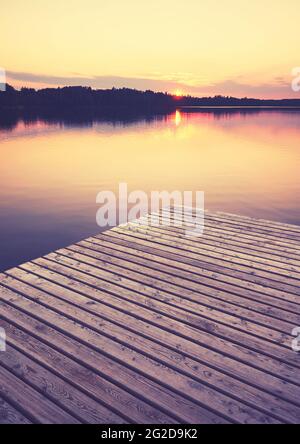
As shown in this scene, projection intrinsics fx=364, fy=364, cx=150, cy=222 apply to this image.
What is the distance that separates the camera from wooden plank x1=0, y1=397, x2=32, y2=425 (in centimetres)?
286

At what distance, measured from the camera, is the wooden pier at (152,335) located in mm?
2998

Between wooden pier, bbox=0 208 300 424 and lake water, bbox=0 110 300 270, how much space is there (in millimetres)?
4122

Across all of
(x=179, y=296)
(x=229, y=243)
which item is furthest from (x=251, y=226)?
(x=179, y=296)

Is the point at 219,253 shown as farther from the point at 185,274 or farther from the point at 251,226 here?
the point at 251,226

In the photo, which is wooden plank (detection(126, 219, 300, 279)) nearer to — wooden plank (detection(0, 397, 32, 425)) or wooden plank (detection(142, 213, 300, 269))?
wooden plank (detection(142, 213, 300, 269))

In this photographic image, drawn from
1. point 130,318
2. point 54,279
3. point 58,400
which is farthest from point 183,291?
point 58,400

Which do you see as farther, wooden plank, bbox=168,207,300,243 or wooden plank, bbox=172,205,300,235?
wooden plank, bbox=172,205,300,235

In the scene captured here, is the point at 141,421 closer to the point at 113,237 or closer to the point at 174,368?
the point at 174,368

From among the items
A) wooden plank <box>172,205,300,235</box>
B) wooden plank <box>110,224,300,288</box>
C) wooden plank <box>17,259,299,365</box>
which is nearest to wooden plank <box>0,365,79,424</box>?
wooden plank <box>17,259,299,365</box>

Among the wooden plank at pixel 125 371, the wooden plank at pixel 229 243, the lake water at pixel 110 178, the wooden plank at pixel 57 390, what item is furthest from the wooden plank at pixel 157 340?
the lake water at pixel 110 178

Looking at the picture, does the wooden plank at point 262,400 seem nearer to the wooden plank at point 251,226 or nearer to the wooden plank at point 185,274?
the wooden plank at point 185,274

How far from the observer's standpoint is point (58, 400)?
3.04 meters
